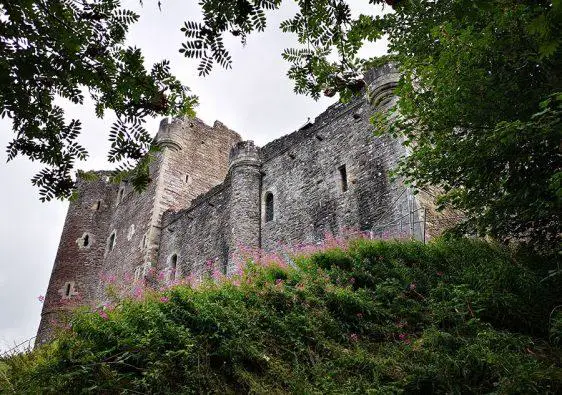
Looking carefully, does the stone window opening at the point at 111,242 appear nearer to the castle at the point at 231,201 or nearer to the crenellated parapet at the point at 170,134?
the castle at the point at 231,201

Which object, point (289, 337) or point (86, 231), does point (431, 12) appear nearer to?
point (289, 337)

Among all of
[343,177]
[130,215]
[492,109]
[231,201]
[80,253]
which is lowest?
[492,109]

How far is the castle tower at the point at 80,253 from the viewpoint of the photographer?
21.0 meters

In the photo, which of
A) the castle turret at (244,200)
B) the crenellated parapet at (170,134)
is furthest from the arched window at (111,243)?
the castle turret at (244,200)

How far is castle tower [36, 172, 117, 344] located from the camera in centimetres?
2105

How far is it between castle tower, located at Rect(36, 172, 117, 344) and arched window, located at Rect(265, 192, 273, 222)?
32.8 ft

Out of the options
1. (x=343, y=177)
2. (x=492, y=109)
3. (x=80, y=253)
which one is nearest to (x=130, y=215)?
(x=80, y=253)

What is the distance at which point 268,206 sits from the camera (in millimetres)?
14172

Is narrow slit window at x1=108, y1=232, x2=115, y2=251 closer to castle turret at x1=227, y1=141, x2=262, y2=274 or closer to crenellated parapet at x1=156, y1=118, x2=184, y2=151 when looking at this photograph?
crenellated parapet at x1=156, y1=118, x2=184, y2=151

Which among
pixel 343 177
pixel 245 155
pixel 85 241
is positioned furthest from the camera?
pixel 85 241

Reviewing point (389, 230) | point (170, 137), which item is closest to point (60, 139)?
point (389, 230)

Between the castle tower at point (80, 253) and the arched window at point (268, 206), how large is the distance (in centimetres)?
998

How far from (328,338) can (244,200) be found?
9190 mm

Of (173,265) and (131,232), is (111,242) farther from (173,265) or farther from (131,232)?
(173,265)
